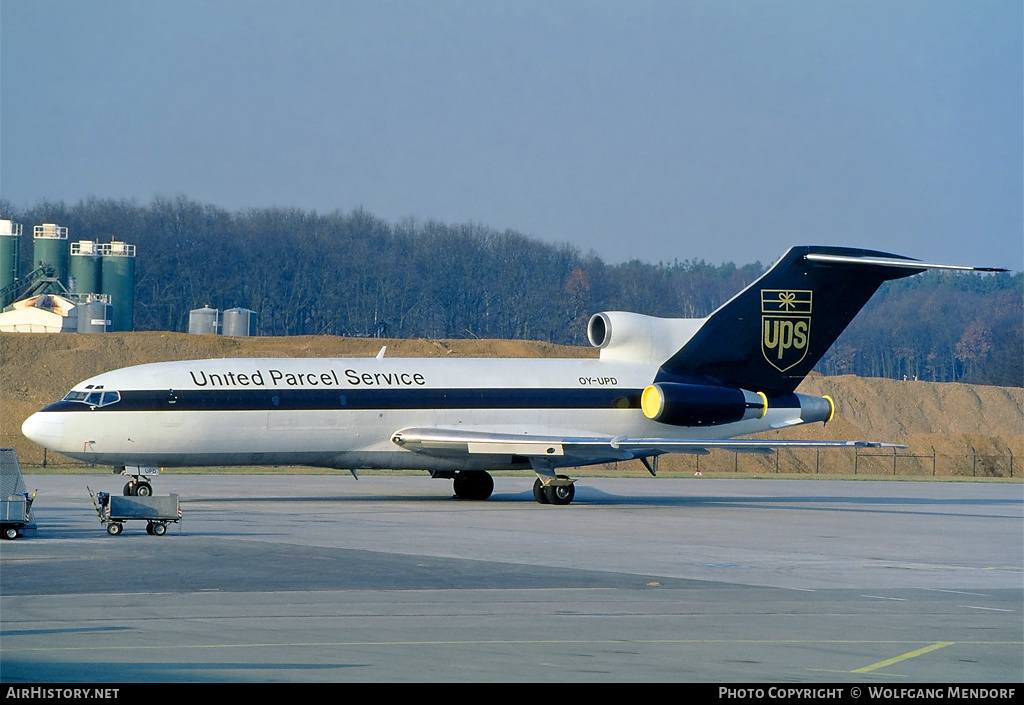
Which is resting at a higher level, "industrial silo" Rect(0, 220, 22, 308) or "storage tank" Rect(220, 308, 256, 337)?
"industrial silo" Rect(0, 220, 22, 308)

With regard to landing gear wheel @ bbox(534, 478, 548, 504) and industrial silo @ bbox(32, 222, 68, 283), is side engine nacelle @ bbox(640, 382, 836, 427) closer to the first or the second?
landing gear wheel @ bbox(534, 478, 548, 504)

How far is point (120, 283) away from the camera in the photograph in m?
90.1

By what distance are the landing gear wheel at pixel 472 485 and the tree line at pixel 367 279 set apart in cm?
7221

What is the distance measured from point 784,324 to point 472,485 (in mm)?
9595

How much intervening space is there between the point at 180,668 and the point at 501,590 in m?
5.99

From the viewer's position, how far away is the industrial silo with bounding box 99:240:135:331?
89.6 m

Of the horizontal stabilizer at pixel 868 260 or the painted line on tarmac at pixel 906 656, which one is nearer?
the painted line on tarmac at pixel 906 656

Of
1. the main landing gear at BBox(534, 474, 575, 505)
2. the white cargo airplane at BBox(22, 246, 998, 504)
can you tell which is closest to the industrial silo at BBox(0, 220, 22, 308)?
the white cargo airplane at BBox(22, 246, 998, 504)

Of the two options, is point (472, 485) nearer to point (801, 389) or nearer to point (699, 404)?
point (699, 404)

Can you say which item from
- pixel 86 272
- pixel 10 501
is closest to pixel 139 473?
pixel 10 501

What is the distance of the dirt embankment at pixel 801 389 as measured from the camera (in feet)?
201

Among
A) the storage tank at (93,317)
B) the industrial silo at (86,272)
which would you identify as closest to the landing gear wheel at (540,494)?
the storage tank at (93,317)

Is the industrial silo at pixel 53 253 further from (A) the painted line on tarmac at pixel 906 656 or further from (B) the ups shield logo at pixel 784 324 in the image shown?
(A) the painted line on tarmac at pixel 906 656

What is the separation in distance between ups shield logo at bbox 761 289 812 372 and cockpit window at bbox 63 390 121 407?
1689 cm
